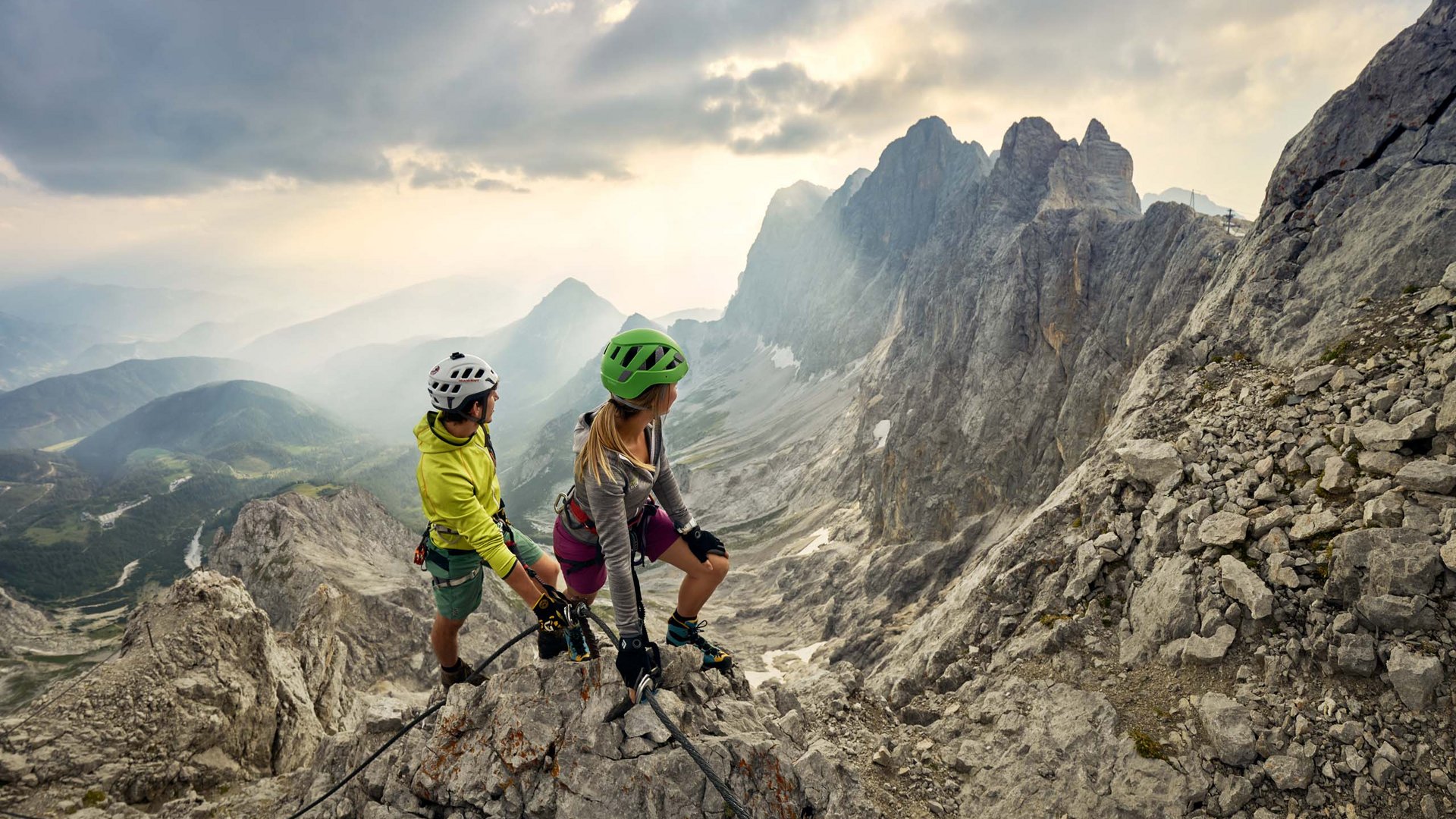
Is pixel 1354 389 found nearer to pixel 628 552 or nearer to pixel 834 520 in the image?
pixel 628 552

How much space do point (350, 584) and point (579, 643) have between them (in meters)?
54.4

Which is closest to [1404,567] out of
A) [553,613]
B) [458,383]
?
[553,613]

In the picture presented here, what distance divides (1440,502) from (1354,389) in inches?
153

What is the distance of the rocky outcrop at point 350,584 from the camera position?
43.6 metres

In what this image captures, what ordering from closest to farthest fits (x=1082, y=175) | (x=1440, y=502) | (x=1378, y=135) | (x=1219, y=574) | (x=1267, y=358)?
(x=1440, y=502), (x=1219, y=574), (x=1267, y=358), (x=1378, y=135), (x=1082, y=175)

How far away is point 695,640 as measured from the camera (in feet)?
29.5

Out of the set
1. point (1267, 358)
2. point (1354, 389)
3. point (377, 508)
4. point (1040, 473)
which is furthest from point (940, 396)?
point (377, 508)

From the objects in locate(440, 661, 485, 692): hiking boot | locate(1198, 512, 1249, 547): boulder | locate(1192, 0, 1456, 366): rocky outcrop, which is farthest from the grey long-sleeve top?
locate(1192, 0, 1456, 366): rocky outcrop

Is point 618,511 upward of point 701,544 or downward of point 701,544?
upward

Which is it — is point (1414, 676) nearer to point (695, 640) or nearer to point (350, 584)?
point (695, 640)

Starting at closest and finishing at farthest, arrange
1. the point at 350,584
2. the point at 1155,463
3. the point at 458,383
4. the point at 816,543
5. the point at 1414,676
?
the point at 1414,676 → the point at 458,383 → the point at 1155,463 → the point at 350,584 → the point at 816,543

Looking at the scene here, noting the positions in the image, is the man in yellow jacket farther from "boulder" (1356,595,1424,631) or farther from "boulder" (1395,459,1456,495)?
"boulder" (1395,459,1456,495)

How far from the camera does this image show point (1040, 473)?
60.8 m

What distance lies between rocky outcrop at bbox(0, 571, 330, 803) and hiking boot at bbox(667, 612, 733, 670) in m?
10.1
